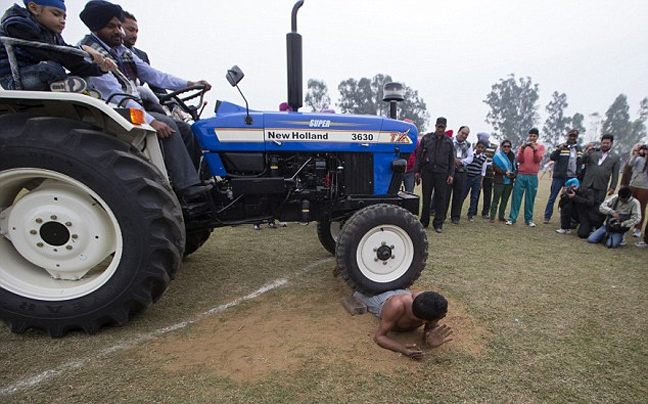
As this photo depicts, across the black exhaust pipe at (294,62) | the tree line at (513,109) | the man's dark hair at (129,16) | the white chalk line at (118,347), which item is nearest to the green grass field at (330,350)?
the white chalk line at (118,347)

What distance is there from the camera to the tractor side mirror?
9.09 ft

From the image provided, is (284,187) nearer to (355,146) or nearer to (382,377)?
(355,146)

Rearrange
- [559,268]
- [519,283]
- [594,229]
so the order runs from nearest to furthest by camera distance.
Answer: [519,283] → [559,268] → [594,229]

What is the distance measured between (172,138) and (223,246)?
2.32 m

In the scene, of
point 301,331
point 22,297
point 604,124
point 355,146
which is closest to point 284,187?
point 355,146

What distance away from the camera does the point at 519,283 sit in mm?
3635

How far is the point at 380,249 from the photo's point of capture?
9.83ft

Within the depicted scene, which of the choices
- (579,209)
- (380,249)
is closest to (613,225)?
(579,209)

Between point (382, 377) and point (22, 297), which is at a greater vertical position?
point (22, 297)

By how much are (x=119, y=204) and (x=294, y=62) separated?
1.88 m

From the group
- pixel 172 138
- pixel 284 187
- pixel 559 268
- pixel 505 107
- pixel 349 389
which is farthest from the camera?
pixel 505 107

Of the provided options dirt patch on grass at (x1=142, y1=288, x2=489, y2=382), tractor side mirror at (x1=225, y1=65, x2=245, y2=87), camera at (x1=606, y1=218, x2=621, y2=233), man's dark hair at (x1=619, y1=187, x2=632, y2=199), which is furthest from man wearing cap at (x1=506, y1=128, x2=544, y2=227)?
tractor side mirror at (x1=225, y1=65, x2=245, y2=87)

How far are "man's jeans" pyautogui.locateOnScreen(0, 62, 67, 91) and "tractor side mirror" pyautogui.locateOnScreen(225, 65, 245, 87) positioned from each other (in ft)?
3.63

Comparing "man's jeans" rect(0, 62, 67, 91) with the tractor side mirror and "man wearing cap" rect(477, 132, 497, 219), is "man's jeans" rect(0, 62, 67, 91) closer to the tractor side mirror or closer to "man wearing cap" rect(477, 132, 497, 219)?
the tractor side mirror
